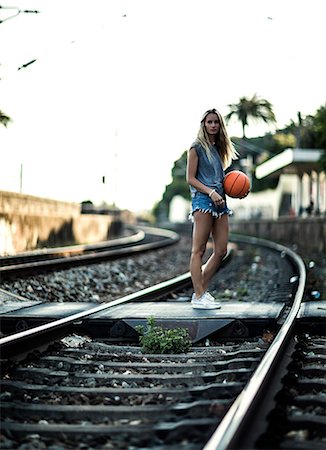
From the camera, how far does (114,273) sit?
15258 millimetres

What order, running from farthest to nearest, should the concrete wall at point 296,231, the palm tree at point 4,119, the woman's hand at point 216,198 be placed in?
the concrete wall at point 296,231
the palm tree at point 4,119
the woman's hand at point 216,198

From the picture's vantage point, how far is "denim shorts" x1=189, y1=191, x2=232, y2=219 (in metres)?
7.00

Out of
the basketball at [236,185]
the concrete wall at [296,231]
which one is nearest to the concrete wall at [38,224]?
the concrete wall at [296,231]

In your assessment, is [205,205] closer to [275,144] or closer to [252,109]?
[275,144]

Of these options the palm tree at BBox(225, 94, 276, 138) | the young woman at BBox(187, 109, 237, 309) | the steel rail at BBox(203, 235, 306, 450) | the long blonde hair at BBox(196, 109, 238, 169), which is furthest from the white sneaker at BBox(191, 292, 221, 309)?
the palm tree at BBox(225, 94, 276, 138)

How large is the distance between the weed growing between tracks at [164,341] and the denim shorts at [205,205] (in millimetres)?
1349

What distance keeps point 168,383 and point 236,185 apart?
2.66 m

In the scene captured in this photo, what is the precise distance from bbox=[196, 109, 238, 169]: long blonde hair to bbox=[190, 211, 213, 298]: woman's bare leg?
0.50m

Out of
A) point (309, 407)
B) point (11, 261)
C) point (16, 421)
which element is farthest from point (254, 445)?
point (11, 261)

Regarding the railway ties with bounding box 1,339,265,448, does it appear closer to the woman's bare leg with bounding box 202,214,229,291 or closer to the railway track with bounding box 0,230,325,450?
the railway track with bounding box 0,230,325,450

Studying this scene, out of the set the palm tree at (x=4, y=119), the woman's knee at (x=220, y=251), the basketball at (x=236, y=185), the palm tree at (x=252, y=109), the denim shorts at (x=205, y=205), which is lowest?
the woman's knee at (x=220, y=251)

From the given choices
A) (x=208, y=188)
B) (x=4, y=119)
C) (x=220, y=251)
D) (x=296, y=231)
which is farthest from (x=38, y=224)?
(x=296, y=231)

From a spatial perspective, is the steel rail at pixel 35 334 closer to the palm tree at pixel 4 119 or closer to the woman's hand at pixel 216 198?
the woman's hand at pixel 216 198

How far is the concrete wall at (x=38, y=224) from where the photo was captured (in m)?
17.9
